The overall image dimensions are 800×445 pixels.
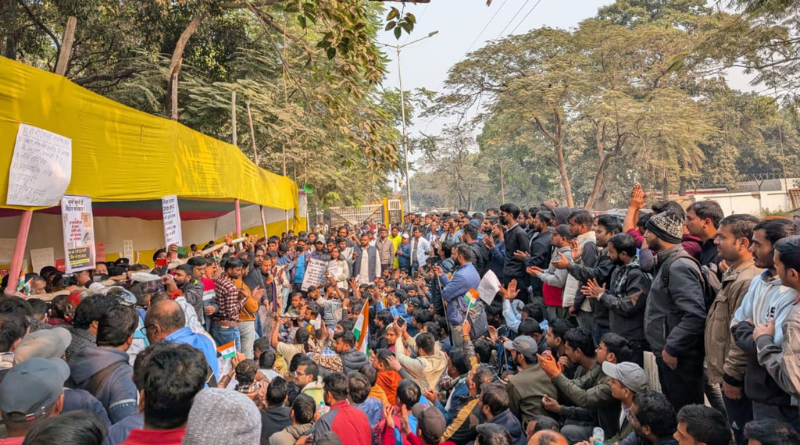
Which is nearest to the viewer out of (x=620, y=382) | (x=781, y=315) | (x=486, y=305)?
(x=781, y=315)

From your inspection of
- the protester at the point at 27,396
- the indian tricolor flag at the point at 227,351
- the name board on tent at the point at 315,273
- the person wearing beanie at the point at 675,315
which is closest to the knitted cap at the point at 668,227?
the person wearing beanie at the point at 675,315

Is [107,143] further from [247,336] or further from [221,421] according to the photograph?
[221,421]

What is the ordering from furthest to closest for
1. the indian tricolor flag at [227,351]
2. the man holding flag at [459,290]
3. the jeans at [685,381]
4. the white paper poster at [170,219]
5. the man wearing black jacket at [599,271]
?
1. the man holding flag at [459,290]
2. the white paper poster at [170,219]
3. the indian tricolor flag at [227,351]
4. the man wearing black jacket at [599,271]
5. the jeans at [685,381]

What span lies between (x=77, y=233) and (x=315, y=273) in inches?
205

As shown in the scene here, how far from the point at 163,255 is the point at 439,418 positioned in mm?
4913

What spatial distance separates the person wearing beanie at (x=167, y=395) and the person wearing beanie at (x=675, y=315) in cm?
311

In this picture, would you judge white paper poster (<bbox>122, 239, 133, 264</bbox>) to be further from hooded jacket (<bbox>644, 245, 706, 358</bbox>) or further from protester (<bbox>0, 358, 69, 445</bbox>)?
hooded jacket (<bbox>644, 245, 706, 358</bbox>)

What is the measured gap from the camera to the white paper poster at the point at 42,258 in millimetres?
7605

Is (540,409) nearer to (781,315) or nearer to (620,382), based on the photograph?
(620,382)

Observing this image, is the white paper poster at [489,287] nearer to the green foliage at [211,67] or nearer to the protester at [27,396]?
the green foliage at [211,67]

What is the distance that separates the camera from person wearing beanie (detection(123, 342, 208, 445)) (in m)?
2.13

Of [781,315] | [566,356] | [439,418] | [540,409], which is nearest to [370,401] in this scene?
[439,418]

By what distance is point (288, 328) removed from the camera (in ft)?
26.0

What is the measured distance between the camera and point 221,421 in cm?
196
